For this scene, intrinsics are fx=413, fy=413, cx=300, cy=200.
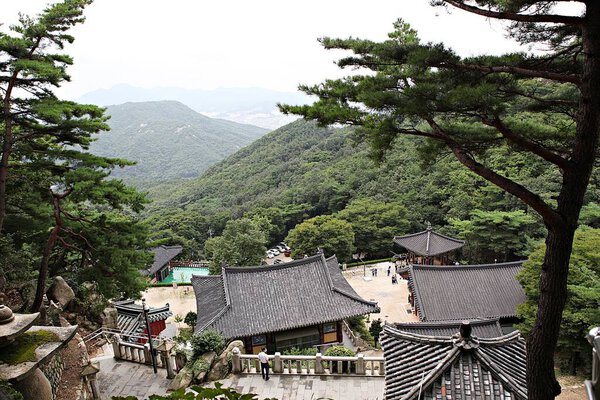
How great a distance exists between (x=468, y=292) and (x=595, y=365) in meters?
19.1

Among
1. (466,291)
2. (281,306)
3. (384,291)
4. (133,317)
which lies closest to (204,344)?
(281,306)

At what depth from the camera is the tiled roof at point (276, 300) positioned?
1658 cm

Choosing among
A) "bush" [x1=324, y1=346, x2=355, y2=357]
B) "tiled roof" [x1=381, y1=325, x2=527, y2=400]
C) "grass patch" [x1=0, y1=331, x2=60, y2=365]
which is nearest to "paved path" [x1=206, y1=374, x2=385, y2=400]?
"bush" [x1=324, y1=346, x2=355, y2=357]

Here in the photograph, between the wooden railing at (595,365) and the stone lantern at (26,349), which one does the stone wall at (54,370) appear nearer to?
the stone lantern at (26,349)

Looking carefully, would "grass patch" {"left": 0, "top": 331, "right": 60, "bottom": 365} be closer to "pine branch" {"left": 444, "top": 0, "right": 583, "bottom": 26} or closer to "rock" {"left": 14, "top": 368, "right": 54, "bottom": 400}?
"rock" {"left": 14, "top": 368, "right": 54, "bottom": 400}

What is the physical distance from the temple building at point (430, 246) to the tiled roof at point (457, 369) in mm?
24531

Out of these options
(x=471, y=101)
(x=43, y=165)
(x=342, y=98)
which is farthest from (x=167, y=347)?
(x=471, y=101)

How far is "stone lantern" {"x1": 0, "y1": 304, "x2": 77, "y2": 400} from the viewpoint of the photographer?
19.4 ft

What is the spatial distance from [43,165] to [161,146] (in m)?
171

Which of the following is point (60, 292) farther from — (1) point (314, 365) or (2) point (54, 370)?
(1) point (314, 365)

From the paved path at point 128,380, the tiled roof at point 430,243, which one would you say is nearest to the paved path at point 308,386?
the paved path at point 128,380

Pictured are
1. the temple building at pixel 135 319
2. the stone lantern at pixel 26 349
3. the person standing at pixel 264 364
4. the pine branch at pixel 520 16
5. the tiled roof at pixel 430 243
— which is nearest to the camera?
the pine branch at pixel 520 16

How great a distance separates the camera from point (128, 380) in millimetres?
11359

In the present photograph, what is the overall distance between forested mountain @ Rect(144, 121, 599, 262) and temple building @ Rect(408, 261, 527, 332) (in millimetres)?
5948
